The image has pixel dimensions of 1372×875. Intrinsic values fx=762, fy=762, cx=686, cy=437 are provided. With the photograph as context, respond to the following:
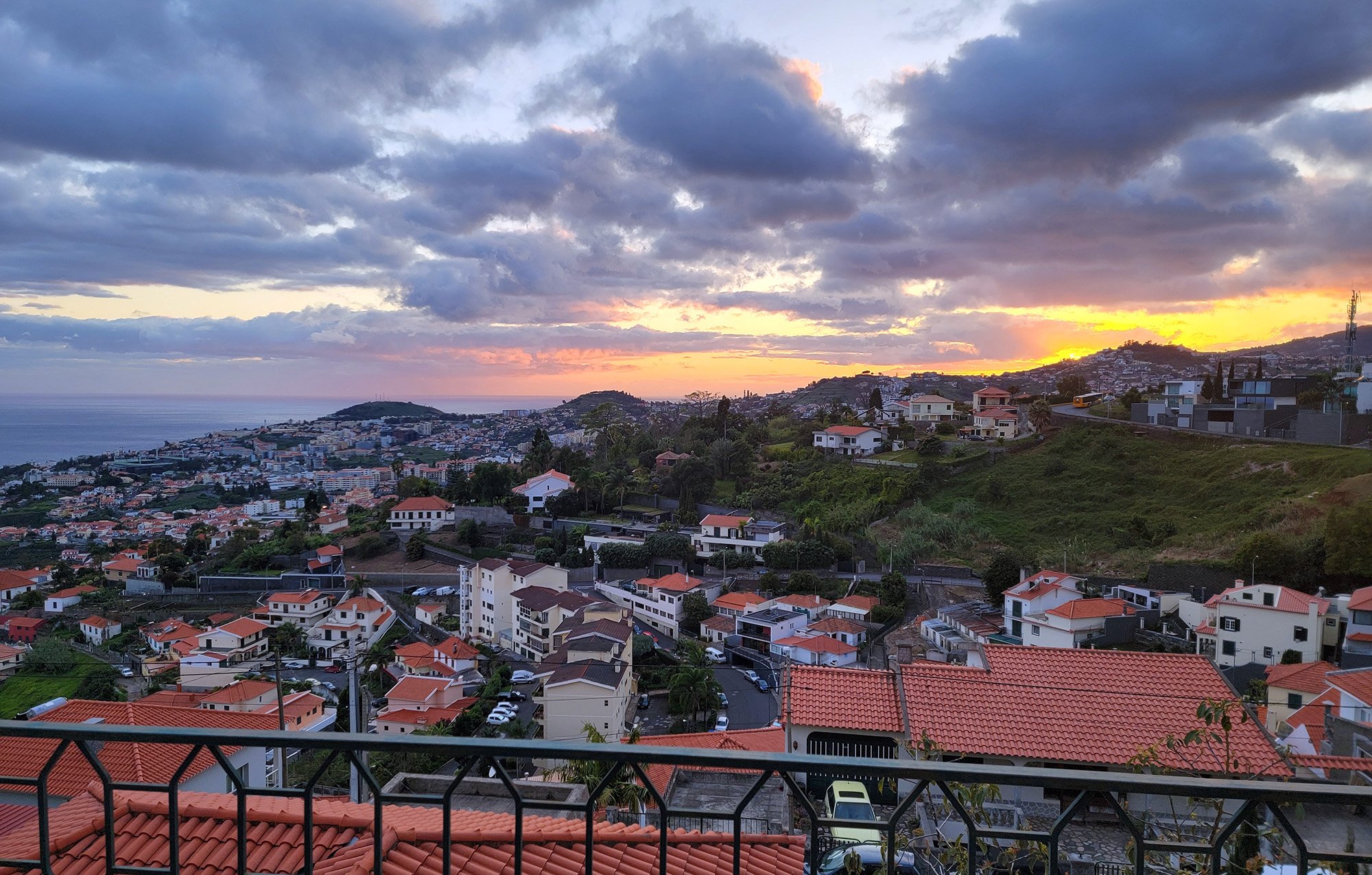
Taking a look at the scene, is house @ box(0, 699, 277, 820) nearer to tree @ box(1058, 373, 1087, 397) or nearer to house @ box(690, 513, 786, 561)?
house @ box(690, 513, 786, 561)

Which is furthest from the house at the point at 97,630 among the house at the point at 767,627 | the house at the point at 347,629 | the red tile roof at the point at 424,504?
the house at the point at 767,627

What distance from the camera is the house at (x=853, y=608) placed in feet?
65.3

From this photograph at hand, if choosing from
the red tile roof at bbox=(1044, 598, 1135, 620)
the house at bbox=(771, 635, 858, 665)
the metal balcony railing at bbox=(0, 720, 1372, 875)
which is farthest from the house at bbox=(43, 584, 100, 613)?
the metal balcony railing at bbox=(0, 720, 1372, 875)

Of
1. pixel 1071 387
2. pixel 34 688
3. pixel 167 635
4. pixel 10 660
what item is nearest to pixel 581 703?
pixel 34 688

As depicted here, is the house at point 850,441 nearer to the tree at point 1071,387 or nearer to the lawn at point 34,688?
the tree at point 1071,387

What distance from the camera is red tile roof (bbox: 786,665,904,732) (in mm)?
6227

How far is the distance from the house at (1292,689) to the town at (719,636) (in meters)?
0.04

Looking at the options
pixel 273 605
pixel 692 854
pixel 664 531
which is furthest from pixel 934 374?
pixel 692 854

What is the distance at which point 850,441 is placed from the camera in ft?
110

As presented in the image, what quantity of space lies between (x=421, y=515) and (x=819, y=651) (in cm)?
2246

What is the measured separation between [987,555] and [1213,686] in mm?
17227

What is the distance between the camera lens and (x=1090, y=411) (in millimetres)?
34312

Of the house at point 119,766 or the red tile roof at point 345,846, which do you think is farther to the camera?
the house at point 119,766

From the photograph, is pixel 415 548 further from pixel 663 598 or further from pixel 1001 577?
pixel 1001 577
